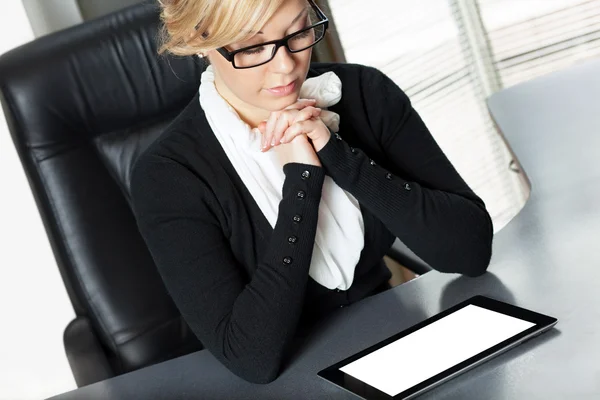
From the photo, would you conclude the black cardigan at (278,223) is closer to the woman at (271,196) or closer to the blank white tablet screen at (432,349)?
the woman at (271,196)

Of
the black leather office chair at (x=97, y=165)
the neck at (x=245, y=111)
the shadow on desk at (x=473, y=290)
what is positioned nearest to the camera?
the shadow on desk at (x=473, y=290)

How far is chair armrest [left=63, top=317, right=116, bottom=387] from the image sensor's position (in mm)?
1541

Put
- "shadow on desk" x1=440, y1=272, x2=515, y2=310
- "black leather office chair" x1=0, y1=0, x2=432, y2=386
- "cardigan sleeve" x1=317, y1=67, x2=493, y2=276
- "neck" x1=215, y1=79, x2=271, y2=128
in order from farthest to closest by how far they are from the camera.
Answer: "black leather office chair" x1=0, y1=0, x2=432, y2=386, "neck" x1=215, y1=79, x2=271, y2=128, "cardigan sleeve" x1=317, y1=67, x2=493, y2=276, "shadow on desk" x1=440, y1=272, x2=515, y2=310

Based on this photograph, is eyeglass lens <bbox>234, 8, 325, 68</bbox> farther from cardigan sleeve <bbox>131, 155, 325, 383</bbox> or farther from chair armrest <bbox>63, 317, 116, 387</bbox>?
chair armrest <bbox>63, 317, 116, 387</bbox>

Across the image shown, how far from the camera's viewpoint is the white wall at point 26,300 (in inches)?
85.8

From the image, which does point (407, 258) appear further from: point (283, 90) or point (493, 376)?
point (493, 376)

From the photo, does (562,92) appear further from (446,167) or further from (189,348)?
(189,348)

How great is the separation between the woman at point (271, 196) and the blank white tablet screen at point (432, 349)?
0.16 metres

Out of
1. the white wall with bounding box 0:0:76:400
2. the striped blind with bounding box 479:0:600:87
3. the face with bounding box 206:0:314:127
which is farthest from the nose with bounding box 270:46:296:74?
the striped blind with bounding box 479:0:600:87

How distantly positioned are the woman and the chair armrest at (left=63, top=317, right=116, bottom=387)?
0.32 metres

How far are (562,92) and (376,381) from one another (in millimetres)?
996

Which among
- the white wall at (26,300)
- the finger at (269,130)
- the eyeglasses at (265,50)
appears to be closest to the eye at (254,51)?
the eyeglasses at (265,50)

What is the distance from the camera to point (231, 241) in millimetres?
1375

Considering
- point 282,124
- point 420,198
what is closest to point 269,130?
point 282,124
